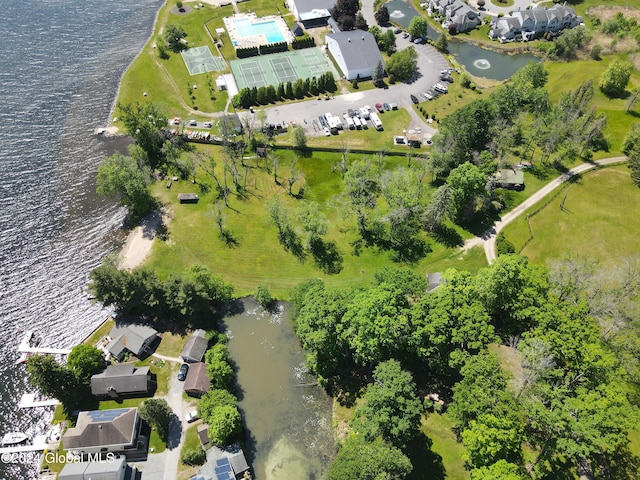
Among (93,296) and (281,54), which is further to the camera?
(281,54)

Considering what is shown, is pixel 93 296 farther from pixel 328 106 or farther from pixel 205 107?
pixel 328 106

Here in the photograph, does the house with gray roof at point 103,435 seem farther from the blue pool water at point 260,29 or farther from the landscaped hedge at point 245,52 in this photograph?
the blue pool water at point 260,29

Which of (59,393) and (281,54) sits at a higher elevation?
(281,54)

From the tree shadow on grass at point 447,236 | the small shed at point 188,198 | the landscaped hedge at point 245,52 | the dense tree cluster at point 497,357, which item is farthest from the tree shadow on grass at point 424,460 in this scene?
the landscaped hedge at point 245,52

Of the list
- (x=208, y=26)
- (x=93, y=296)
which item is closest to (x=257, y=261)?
(x=93, y=296)

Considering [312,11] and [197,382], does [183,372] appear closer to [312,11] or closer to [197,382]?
[197,382]

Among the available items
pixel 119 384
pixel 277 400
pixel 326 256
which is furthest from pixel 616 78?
pixel 119 384
